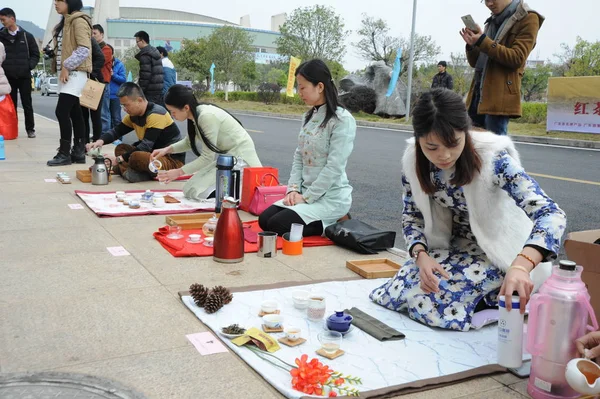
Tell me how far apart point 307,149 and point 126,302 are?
6.66 feet

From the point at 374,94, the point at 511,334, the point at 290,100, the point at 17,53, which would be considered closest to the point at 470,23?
the point at 511,334

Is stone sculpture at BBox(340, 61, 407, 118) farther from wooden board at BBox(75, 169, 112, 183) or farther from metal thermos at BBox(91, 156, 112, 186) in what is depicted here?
metal thermos at BBox(91, 156, 112, 186)

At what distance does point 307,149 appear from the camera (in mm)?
4711

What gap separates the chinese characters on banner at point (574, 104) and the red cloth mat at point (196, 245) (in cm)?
996

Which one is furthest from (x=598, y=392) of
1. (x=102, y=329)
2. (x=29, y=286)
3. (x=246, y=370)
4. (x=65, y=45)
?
(x=65, y=45)

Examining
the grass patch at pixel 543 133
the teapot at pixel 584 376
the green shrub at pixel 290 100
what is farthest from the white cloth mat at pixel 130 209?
the green shrub at pixel 290 100

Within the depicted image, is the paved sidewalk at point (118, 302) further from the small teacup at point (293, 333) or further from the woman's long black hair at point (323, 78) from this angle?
the woman's long black hair at point (323, 78)

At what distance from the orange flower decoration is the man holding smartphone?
265cm

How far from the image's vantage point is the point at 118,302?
3.13m

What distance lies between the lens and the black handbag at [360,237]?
14.0ft

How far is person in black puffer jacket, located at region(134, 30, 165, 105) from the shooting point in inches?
376

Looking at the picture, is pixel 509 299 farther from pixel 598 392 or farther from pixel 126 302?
pixel 126 302

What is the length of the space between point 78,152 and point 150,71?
214 cm

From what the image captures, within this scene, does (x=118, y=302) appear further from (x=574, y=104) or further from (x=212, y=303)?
(x=574, y=104)
